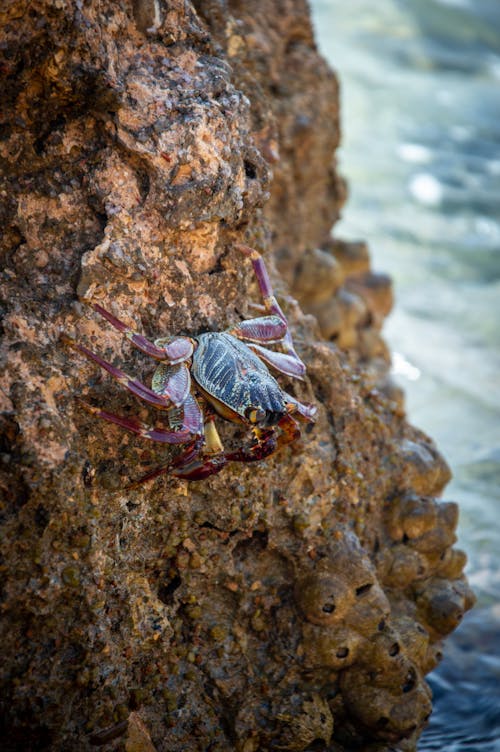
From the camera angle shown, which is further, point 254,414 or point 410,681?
point 410,681

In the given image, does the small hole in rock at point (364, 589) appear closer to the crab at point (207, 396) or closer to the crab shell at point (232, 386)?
the crab at point (207, 396)

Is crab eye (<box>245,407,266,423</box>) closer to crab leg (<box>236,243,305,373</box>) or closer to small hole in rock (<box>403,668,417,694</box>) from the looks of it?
crab leg (<box>236,243,305,373</box>)

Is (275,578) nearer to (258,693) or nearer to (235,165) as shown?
(258,693)

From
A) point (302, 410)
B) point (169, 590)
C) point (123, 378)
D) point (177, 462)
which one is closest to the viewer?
point (123, 378)

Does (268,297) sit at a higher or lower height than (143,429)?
higher

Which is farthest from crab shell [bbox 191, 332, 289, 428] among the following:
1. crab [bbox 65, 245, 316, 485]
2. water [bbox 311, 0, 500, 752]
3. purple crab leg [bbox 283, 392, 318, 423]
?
water [bbox 311, 0, 500, 752]

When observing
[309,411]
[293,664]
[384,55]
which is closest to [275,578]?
[293,664]

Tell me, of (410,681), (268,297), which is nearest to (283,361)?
(268,297)

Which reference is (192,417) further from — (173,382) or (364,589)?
(364,589)
